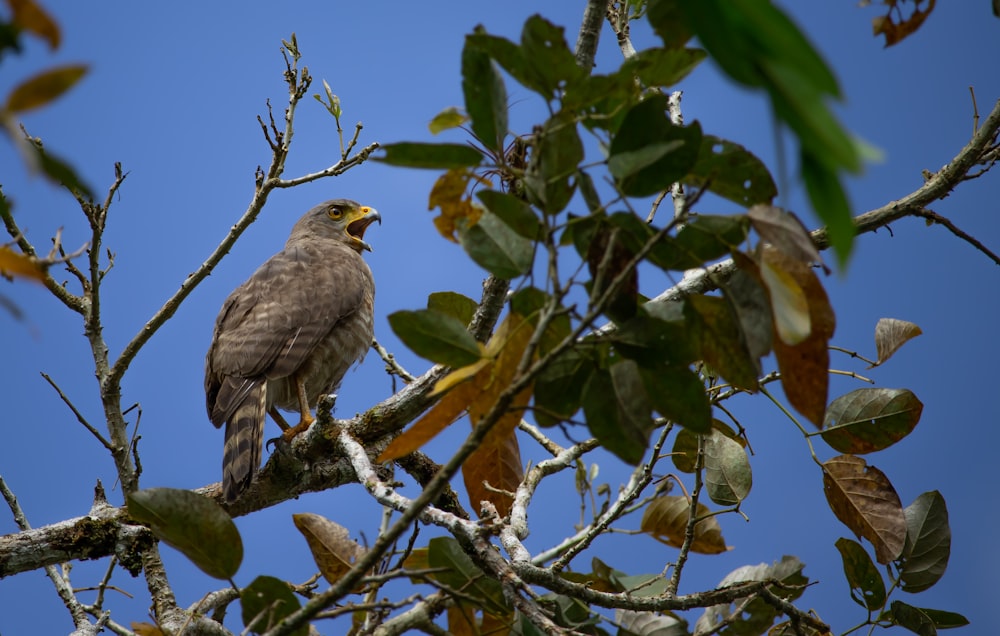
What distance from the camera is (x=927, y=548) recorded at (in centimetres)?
277

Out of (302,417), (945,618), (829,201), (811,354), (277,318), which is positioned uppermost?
(277,318)

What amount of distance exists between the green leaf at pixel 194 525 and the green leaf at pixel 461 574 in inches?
19.4

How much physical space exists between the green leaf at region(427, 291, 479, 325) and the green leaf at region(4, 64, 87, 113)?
7.08 ft

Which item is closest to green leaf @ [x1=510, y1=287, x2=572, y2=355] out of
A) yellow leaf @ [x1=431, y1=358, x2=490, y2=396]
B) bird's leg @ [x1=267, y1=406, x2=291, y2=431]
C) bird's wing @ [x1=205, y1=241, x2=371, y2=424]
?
yellow leaf @ [x1=431, y1=358, x2=490, y2=396]

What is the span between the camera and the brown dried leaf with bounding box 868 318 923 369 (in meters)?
2.76

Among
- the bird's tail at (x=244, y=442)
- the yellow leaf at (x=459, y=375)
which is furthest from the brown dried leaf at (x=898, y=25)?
the bird's tail at (x=244, y=442)

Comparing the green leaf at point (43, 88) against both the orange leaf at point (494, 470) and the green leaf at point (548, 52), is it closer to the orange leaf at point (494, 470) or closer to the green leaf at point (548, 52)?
the green leaf at point (548, 52)

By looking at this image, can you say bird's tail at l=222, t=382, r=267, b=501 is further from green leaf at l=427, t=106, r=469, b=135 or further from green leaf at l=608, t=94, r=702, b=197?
green leaf at l=608, t=94, r=702, b=197

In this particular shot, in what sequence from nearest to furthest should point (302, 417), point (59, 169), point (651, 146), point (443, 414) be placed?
point (59, 169) < point (651, 146) < point (443, 414) < point (302, 417)

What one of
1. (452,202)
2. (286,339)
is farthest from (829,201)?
(286,339)

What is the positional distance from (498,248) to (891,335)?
1.65 m

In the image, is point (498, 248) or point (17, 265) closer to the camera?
point (17, 265)

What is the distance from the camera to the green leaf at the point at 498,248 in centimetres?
172

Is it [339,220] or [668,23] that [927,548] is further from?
[339,220]
